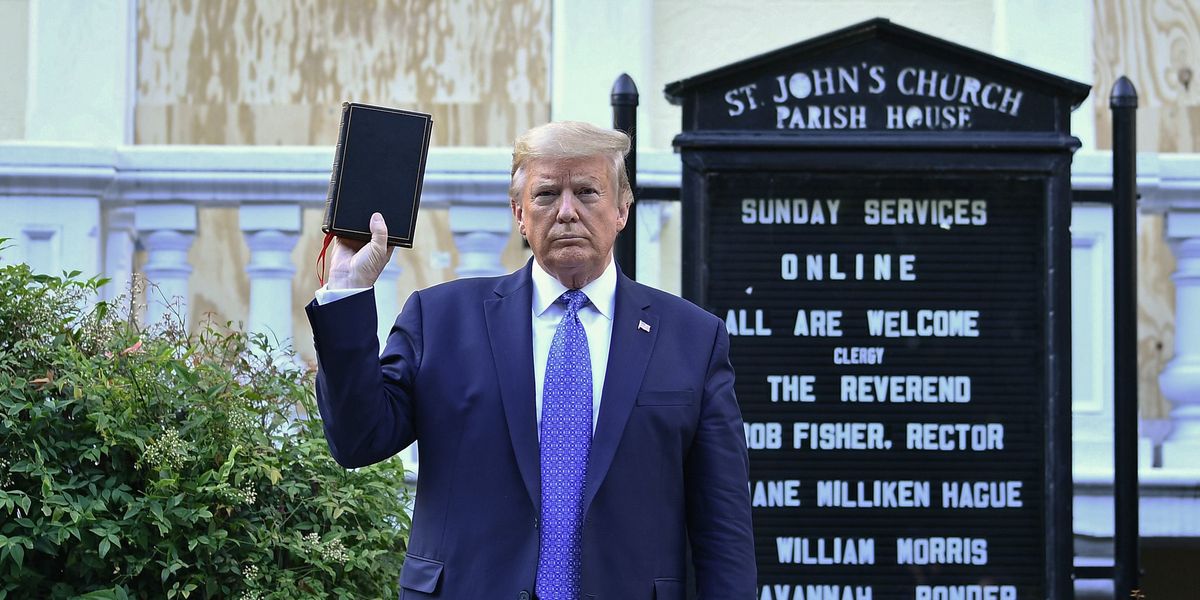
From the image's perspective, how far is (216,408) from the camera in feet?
10.7

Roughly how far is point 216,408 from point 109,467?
26cm

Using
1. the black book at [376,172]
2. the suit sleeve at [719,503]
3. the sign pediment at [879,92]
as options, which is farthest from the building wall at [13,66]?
the suit sleeve at [719,503]

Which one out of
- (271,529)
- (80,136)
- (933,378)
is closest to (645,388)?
(271,529)

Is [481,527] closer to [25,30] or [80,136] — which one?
[80,136]

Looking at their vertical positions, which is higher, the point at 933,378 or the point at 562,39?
the point at 562,39

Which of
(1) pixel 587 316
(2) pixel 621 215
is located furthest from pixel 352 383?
(2) pixel 621 215

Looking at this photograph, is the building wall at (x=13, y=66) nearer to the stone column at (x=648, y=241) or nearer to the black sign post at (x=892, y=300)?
the stone column at (x=648, y=241)

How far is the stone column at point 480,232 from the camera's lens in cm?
474

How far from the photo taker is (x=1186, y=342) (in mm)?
4812

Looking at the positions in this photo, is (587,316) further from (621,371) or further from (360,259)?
(360,259)

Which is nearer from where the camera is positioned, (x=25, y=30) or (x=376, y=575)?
(x=376, y=575)

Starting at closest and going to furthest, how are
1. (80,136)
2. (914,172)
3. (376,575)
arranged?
(376,575), (914,172), (80,136)

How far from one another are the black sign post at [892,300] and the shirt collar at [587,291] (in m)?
1.10

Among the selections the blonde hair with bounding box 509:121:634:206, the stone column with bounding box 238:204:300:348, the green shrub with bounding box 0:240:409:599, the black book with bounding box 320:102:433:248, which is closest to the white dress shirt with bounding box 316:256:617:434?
the blonde hair with bounding box 509:121:634:206
